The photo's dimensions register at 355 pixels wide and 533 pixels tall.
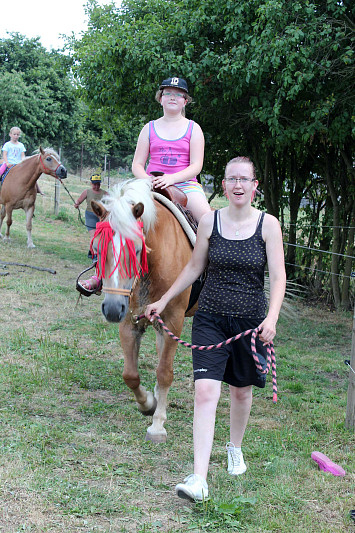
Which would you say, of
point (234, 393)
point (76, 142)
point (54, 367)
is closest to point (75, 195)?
point (76, 142)

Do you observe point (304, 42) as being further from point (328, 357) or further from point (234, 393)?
point (234, 393)

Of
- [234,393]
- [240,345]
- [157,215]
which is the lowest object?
[234,393]

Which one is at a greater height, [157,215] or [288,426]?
[157,215]

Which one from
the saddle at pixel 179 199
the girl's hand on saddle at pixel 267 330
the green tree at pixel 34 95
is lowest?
the girl's hand on saddle at pixel 267 330

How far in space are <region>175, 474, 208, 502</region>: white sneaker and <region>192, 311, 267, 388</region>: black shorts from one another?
1.76ft

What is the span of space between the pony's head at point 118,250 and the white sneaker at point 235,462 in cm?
111

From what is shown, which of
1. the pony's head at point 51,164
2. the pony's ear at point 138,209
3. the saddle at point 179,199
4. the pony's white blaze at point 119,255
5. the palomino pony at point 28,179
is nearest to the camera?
the pony's white blaze at point 119,255

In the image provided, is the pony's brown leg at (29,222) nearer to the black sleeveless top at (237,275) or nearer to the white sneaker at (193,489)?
the black sleeveless top at (237,275)

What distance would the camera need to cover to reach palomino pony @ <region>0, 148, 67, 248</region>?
12.1m

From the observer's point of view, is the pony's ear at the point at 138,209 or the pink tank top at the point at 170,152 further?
the pink tank top at the point at 170,152

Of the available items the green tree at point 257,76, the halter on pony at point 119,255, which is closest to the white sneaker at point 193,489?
the halter on pony at point 119,255

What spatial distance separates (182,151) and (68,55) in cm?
1048

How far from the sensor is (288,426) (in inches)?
172

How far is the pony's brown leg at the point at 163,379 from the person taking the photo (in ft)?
13.0
